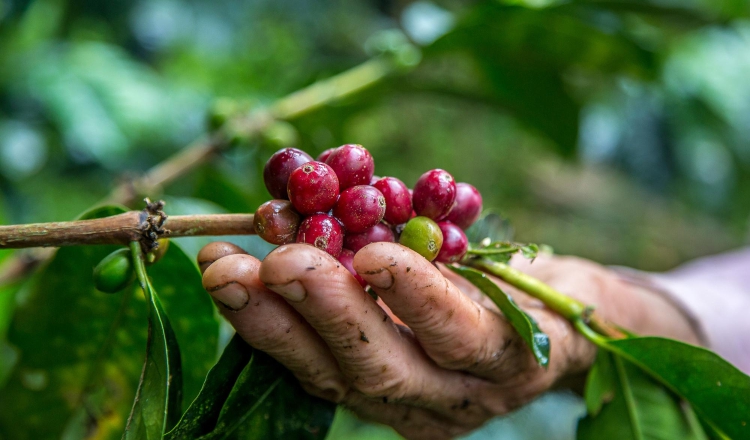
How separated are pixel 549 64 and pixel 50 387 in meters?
1.54

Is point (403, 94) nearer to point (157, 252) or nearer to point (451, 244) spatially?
point (451, 244)

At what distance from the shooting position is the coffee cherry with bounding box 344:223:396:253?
0.78 m

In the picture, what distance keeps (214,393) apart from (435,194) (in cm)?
42

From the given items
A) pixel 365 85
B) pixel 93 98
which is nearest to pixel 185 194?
pixel 93 98

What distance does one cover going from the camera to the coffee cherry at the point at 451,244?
827 mm

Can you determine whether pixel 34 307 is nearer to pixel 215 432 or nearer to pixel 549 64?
pixel 215 432

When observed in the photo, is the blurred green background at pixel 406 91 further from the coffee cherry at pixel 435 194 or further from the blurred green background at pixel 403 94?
the coffee cherry at pixel 435 194

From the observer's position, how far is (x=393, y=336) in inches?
32.0

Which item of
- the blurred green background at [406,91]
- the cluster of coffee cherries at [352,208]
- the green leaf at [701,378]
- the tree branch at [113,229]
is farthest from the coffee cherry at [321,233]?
the blurred green background at [406,91]

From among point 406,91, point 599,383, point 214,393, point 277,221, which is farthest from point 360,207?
point 406,91

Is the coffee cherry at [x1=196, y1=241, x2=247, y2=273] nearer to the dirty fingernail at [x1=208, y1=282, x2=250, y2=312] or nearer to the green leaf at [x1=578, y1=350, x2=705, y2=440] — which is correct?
the dirty fingernail at [x1=208, y1=282, x2=250, y2=312]

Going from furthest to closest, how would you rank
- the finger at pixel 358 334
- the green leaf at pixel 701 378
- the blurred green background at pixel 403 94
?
the blurred green background at pixel 403 94, the green leaf at pixel 701 378, the finger at pixel 358 334

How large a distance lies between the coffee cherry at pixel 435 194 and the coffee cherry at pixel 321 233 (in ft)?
0.47

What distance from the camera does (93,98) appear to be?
242 centimetres
